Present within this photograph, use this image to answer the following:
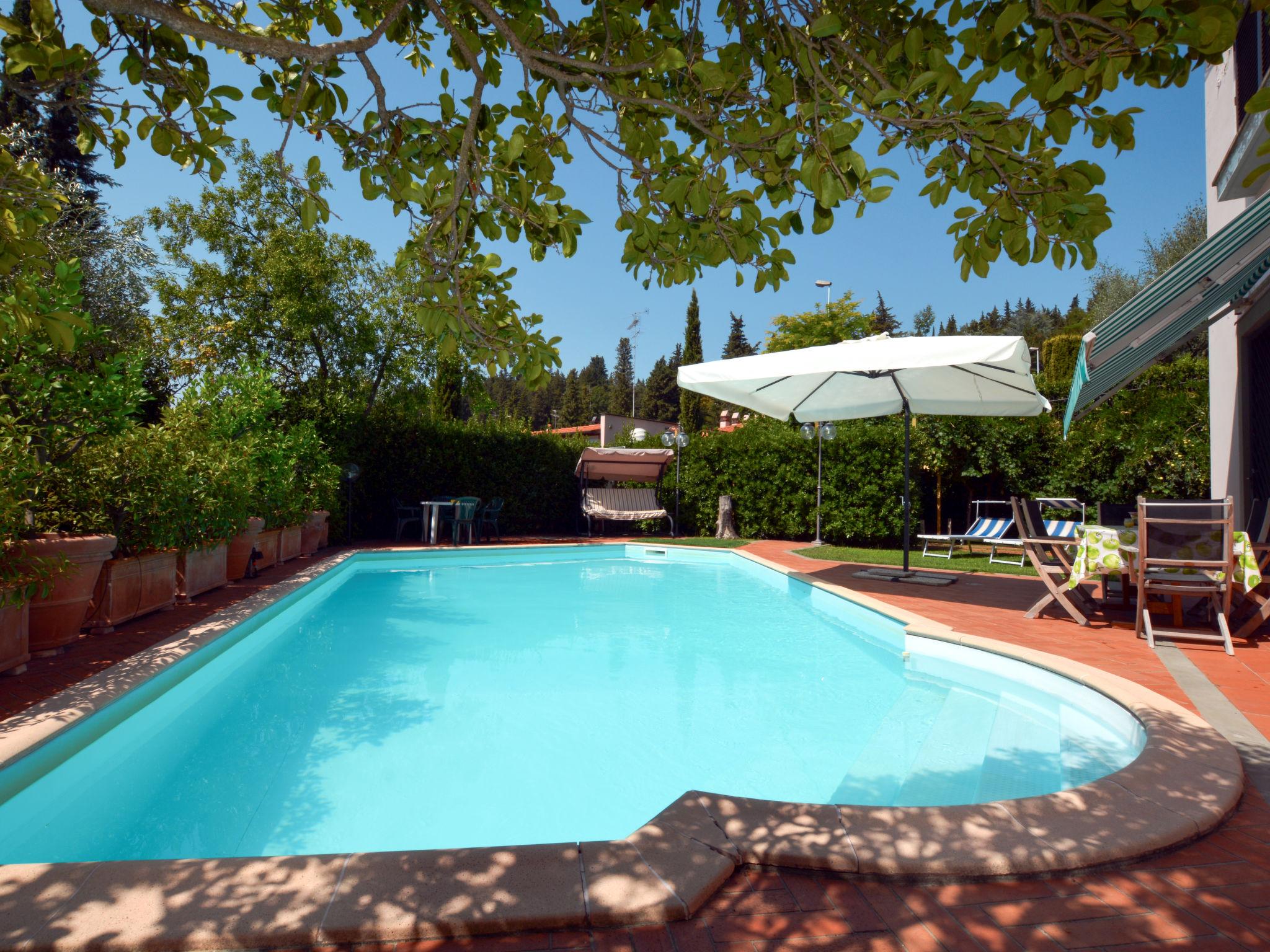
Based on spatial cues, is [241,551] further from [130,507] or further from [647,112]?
[647,112]

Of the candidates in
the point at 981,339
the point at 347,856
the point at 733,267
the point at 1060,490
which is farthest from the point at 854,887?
the point at 1060,490

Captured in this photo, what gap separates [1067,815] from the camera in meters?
2.16

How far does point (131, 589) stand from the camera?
17.4 feet

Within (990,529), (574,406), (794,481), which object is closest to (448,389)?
(794,481)

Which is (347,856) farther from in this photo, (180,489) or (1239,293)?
(1239,293)

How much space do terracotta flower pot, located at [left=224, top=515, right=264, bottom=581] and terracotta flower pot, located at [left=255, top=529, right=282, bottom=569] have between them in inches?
14.6

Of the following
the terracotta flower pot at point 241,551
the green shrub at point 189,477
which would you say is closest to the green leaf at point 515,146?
the green shrub at point 189,477

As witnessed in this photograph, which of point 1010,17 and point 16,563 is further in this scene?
point 16,563

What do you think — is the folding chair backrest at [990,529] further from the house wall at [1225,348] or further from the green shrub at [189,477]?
the green shrub at [189,477]

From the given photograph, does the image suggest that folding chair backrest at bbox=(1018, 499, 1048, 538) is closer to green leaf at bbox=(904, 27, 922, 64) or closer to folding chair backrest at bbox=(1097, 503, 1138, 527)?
folding chair backrest at bbox=(1097, 503, 1138, 527)

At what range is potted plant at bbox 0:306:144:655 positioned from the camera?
397 cm

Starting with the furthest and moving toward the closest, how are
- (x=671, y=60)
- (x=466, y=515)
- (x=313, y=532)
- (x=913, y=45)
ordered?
1. (x=466, y=515)
2. (x=313, y=532)
3. (x=671, y=60)
4. (x=913, y=45)

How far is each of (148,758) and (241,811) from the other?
0.96m

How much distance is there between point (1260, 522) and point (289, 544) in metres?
11.1
